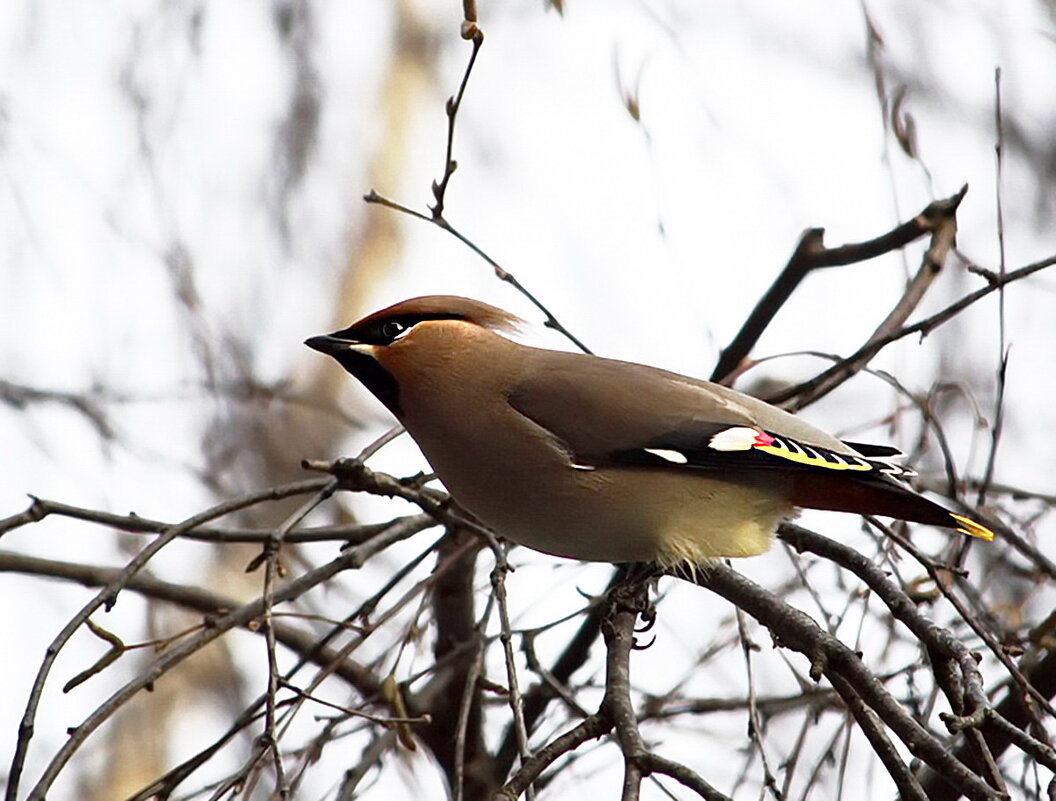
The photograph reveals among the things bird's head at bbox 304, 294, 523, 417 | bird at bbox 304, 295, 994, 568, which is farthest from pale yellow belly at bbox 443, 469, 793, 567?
bird's head at bbox 304, 294, 523, 417

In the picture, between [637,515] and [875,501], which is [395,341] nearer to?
[637,515]

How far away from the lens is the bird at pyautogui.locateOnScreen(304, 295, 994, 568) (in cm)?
311

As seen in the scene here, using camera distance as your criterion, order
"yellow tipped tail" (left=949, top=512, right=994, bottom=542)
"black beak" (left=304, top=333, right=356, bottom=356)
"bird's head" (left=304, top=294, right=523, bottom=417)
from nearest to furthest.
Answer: "yellow tipped tail" (left=949, top=512, right=994, bottom=542), "black beak" (left=304, top=333, right=356, bottom=356), "bird's head" (left=304, top=294, right=523, bottom=417)

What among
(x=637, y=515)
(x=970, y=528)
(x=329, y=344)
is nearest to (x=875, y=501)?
(x=970, y=528)

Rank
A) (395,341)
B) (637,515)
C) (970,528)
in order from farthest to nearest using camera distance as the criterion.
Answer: (395,341) → (637,515) → (970,528)

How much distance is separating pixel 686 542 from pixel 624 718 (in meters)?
0.91

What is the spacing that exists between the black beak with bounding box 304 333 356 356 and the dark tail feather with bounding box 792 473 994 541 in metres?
1.02

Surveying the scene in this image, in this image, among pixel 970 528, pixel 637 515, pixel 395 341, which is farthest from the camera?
pixel 395 341

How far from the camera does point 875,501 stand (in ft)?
10.3

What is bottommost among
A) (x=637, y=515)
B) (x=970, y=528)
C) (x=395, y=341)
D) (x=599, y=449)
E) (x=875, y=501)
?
(x=970, y=528)

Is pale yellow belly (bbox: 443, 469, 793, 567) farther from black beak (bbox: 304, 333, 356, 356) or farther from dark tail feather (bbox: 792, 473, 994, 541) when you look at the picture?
black beak (bbox: 304, 333, 356, 356)

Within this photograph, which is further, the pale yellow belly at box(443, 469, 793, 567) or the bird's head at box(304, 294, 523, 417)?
the bird's head at box(304, 294, 523, 417)

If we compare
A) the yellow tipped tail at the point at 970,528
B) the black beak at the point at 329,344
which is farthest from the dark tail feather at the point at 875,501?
the black beak at the point at 329,344

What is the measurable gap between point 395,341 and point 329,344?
16 centimetres
